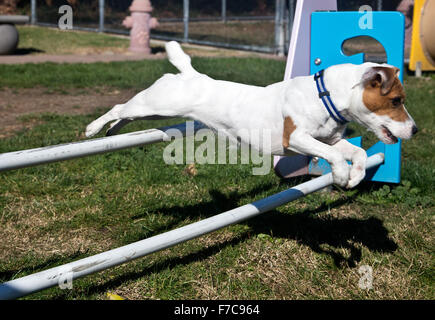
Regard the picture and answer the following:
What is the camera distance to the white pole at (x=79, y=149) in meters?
2.48

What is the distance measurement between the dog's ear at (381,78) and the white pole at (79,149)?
1040 mm

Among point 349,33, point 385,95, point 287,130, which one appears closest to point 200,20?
point 349,33

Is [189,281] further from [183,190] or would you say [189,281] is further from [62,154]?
[183,190]

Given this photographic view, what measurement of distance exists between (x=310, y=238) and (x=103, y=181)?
1.90m

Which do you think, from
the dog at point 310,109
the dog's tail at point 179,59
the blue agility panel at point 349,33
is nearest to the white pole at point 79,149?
the dog at point 310,109

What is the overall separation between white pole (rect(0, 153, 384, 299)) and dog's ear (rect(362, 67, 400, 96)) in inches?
38.8

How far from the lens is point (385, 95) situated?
283 centimetres

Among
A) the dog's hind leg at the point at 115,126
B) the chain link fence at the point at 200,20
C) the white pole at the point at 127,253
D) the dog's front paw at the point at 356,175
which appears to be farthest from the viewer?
the chain link fence at the point at 200,20

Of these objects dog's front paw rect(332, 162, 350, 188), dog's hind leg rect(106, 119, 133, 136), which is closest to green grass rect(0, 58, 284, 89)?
dog's hind leg rect(106, 119, 133, 136)

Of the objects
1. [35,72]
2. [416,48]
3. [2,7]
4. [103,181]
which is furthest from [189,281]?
[2,7]

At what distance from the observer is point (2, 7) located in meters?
18.1

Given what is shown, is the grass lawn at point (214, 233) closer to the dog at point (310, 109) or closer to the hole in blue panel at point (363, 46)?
the dog at point (310, 109)

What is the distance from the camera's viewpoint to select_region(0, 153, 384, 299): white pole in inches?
95.7

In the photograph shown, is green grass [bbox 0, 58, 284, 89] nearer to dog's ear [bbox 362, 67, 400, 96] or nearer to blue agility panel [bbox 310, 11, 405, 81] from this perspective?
blue agility panel [bbox 310, 11, 405, 81]
